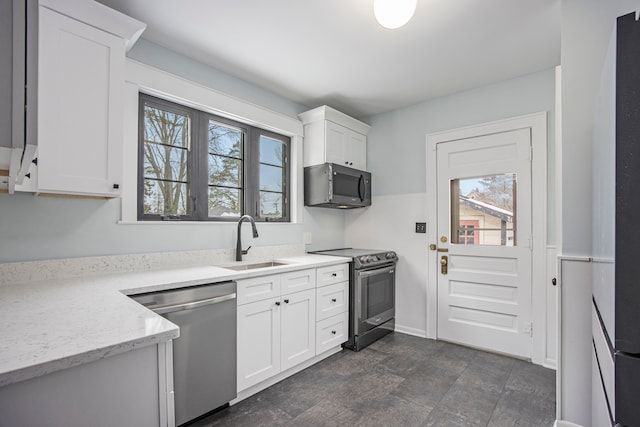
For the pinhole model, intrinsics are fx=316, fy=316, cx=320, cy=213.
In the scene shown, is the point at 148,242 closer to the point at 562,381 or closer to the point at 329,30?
the point at 329,30

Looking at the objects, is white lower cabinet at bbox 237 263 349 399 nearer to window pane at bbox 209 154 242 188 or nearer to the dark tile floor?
the dark tile floor

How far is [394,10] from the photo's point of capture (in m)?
1.69

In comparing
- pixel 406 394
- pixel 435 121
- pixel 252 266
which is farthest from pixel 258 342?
pixel 435 121

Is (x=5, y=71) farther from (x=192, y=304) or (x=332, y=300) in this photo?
(x=332, y=300)

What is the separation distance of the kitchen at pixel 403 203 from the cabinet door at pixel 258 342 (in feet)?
2.30

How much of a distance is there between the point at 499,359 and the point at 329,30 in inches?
121

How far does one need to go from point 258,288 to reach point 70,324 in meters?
1.27

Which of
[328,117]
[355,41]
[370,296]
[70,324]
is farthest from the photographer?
[328,117]

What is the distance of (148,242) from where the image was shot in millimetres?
2262

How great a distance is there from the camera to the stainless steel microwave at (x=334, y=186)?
3229 millimetres

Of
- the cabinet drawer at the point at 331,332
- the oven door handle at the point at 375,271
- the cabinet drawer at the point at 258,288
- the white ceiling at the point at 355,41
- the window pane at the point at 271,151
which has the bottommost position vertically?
the cabinet drawer at the point at 331,332

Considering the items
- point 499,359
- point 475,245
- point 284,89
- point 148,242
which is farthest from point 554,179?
point 148,242

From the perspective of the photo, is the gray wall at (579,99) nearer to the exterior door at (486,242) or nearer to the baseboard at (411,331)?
the exterior door at (486,242)

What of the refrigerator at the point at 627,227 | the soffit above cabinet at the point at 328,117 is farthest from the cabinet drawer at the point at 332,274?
the refrigerator at the point at 627,227
